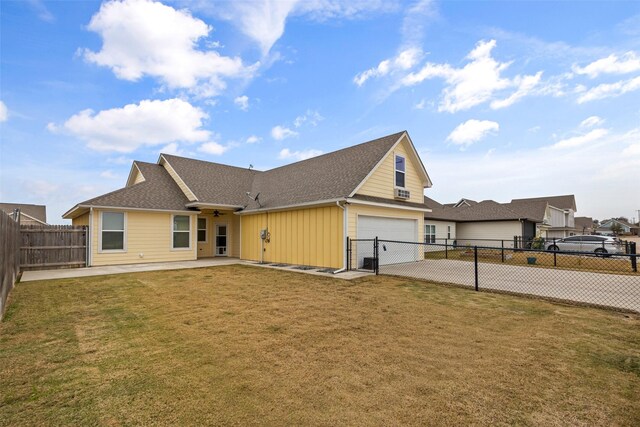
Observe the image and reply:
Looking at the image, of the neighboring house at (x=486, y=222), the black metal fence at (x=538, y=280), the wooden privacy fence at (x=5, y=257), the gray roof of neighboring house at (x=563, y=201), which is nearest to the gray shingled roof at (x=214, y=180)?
the wooden privacy fence at (x=5, y=257)

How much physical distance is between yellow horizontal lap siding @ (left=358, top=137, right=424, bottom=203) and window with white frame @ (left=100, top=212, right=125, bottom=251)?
10.6 metres

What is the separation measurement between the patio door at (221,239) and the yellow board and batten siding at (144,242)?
2251mm

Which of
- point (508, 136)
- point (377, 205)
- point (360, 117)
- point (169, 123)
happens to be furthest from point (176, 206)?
point (508, 136)

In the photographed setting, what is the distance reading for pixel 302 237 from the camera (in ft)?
41.4

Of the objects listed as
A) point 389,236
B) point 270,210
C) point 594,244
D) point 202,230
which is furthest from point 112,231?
point 594,244

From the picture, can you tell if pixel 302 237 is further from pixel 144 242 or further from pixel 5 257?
pixel 5 257

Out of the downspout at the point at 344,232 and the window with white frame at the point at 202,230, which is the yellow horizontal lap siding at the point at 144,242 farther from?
the downspout at the point at 344,232

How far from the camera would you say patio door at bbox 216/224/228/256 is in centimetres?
1725

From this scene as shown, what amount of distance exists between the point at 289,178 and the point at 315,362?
1322 centimetres

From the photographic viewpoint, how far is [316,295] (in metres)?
7.33

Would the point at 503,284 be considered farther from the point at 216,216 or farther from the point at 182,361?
the point at 216,216

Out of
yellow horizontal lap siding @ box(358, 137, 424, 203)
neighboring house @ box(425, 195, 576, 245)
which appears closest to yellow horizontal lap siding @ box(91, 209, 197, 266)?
yellow horizontal lap siding @ box(358, 137, 424, 203)

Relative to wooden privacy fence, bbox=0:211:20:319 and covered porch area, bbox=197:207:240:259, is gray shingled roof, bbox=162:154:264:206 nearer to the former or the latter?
covered porch area, bbox=197:207:240:259

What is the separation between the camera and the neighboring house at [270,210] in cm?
1191
